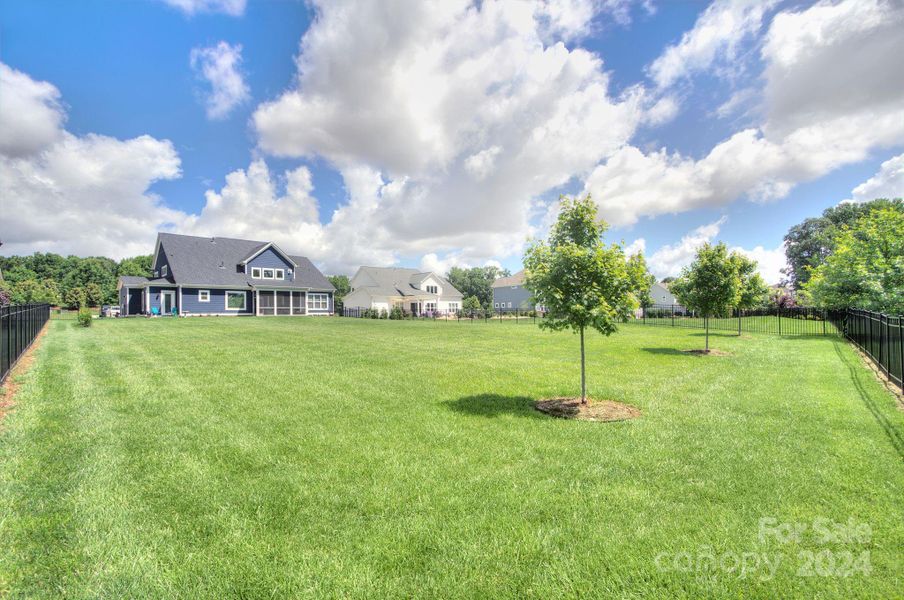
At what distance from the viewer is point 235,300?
35688 mm

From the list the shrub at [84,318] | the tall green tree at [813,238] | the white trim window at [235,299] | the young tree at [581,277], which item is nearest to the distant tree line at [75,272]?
the white trim window at [235,299]

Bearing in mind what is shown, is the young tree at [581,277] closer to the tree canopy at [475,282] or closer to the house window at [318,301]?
the house window at [318,301]

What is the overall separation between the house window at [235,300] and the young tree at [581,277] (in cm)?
3482

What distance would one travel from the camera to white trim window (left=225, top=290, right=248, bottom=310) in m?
35.2

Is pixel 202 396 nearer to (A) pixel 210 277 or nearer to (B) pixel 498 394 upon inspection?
(B) pixel 498 394

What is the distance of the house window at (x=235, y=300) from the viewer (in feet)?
116

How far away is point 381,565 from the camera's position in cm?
291

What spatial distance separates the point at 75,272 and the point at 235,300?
57046 millimetres

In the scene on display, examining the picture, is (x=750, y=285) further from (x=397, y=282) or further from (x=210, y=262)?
(x=397, y=282)

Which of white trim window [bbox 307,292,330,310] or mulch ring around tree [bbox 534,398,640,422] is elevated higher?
white trim window [bbox 307,292,330,310]

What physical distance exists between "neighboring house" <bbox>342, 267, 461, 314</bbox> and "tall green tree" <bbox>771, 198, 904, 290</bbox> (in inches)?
1986

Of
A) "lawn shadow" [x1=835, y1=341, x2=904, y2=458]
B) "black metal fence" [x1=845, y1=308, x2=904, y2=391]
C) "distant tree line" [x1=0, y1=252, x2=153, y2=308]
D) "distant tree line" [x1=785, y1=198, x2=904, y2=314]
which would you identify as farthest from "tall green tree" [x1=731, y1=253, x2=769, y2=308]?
"distant tree line" [x1=0, y1=252, x2=153, y2=308]

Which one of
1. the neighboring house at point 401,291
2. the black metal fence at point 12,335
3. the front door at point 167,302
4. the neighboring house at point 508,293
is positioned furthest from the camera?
the neighboring house at point 508,293

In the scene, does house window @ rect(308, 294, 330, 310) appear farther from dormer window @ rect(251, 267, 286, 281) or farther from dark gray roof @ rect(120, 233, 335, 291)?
dormer window @ rect(251, 267, 286, 281)
